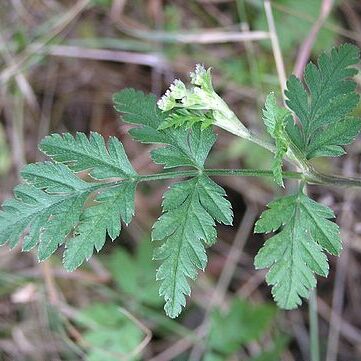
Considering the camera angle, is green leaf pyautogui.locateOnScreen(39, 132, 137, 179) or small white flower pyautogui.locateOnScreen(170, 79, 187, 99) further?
green leaf pyautogui.locateOnScreen(39, 132, 137, 179)

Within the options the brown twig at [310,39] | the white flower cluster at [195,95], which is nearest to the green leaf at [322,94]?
the white flower cluster at [195,95]

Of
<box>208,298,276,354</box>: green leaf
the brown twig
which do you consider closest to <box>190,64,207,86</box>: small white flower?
the brown twig

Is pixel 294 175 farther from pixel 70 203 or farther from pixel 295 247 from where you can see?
pixel 70 203

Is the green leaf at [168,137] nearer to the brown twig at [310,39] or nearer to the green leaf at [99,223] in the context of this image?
the green leaf at [99,223]

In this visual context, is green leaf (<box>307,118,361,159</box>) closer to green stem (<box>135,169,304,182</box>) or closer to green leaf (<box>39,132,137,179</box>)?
green stem (<box>135,169,304,182</box>)

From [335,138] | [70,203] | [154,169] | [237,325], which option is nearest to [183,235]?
[70,203]

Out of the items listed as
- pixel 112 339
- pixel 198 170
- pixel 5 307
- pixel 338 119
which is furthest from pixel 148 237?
pixel 338 119

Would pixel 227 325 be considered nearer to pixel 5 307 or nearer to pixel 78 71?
pixel 5 307
